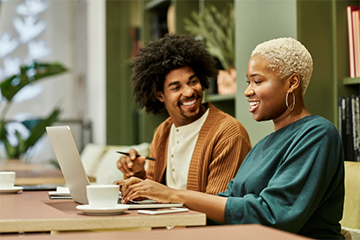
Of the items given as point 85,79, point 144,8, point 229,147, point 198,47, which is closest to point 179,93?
point 198,47

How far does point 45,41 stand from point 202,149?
4328 mm

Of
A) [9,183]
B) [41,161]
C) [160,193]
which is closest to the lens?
[160,193]

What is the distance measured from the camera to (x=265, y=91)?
4.69 ft

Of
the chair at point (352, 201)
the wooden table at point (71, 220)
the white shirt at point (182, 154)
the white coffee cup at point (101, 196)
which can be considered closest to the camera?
the wooden table at point (71, 220)

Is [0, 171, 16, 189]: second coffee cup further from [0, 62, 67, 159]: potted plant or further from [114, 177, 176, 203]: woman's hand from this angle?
[0, 62, 67, 159]: potted plant

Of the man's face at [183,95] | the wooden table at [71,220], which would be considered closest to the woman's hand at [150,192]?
the wooden table at [71,220]

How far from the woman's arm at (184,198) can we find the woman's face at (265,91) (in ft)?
1.09

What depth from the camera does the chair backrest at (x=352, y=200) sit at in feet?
5.10

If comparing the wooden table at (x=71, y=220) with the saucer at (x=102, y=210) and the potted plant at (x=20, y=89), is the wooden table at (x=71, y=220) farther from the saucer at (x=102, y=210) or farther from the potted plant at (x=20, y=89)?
the potted plant at (x=20, y=89)

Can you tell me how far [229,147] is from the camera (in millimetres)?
A: 1796

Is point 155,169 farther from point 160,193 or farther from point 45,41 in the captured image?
point 45,41

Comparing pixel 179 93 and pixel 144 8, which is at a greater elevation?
pixel 144 8

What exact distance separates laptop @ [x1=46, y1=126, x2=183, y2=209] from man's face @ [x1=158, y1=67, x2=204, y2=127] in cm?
75

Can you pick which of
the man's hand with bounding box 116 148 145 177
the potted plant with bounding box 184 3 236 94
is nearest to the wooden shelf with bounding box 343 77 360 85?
the potted plant with bounding box 184 3 236 94
